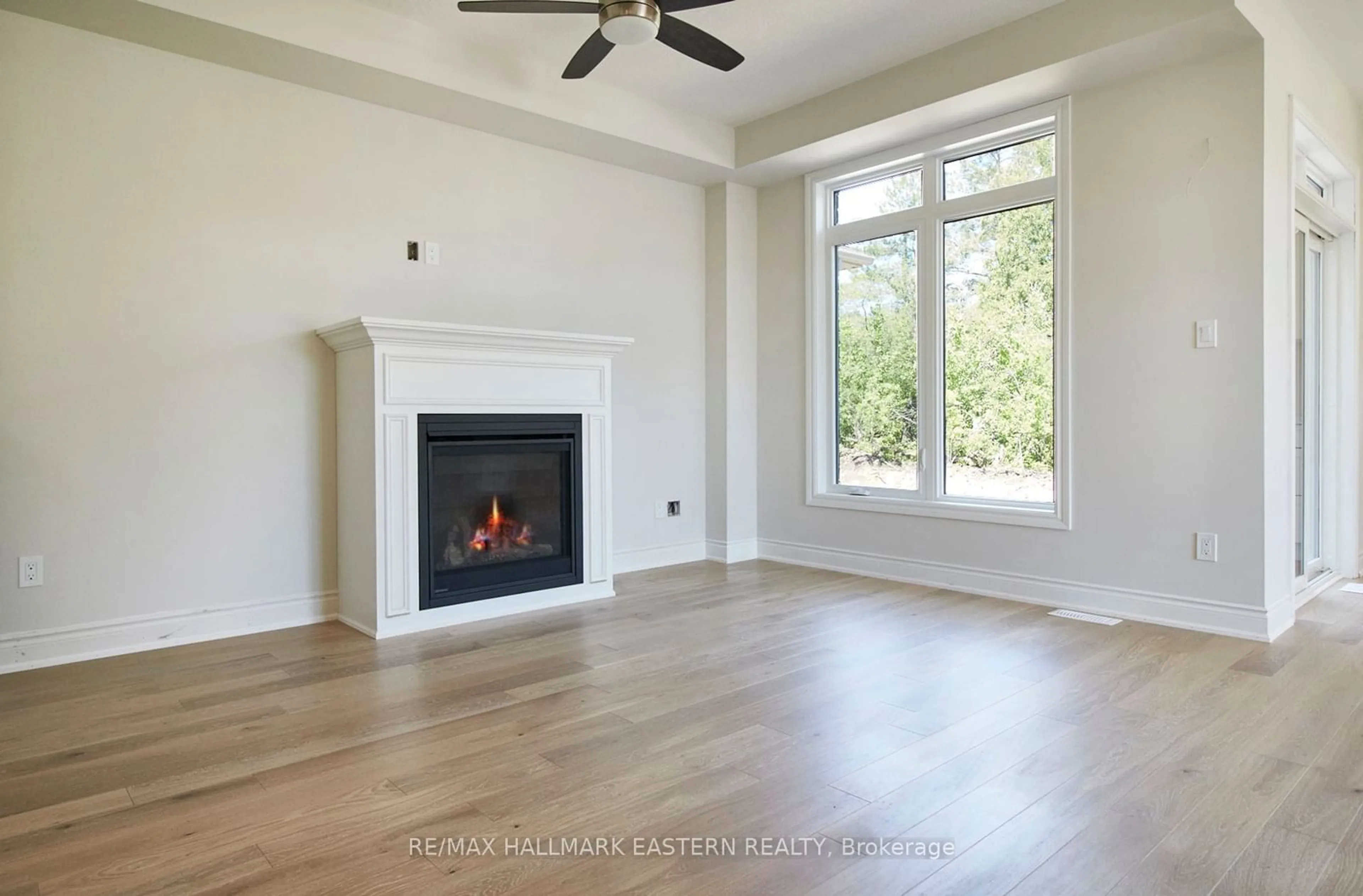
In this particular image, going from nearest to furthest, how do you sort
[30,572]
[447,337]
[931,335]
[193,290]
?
[30,572] → [193,290] → [447,337] → [931,335]

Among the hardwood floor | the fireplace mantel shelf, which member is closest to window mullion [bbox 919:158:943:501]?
the hardwood floor

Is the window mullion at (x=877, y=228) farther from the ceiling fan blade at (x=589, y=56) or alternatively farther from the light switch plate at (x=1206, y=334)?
the ceiling fan blade at (x=589, y=56)

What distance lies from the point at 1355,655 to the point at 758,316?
3454 mm

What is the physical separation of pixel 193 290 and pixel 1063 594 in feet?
13.4

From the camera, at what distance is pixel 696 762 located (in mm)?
2125

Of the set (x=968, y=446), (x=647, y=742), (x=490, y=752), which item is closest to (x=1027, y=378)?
(x=968, y=446)

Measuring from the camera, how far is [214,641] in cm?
333

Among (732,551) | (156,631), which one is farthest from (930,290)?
(156,631)

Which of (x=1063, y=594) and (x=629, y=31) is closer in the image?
(x=629, y=31)

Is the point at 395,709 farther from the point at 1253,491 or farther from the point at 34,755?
the point at 1253,491

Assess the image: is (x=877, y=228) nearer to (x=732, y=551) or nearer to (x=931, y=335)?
(x=931, y=335)

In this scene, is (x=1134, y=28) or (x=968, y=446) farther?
(x=968, y=446)

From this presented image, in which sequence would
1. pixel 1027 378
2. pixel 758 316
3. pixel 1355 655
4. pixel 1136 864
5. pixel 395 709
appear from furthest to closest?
pixel 758 316 → pixel 1027 378 → pixel 1355 655 → pixel 395 709 → pixel 1136 864

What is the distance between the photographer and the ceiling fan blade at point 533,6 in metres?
2.81
